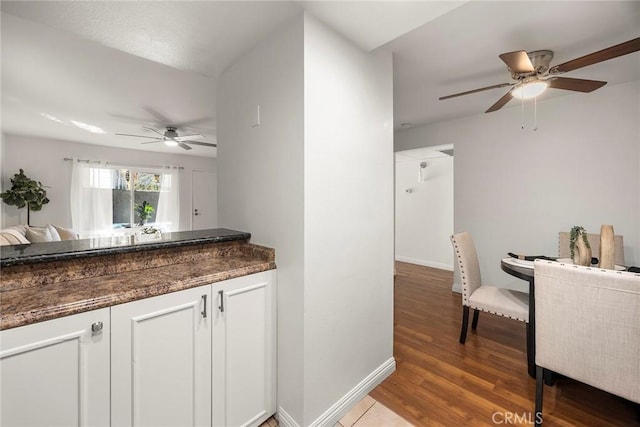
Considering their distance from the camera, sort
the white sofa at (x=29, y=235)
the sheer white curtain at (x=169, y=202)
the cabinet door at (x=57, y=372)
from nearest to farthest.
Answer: the cabinet door at (x=57, y=372) → the white sofa at (x=29, y=235) → the sheer white curtain at (x=169, y=202)

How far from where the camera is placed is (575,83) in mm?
1922

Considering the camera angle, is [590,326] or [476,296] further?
[476,296]

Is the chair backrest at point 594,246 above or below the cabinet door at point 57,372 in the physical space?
above

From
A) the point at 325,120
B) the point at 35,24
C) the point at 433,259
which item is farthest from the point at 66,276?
the point at 433,259

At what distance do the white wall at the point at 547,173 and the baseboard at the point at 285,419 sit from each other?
3.05 meters

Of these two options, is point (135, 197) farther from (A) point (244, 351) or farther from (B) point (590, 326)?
(B) point (590, 326)

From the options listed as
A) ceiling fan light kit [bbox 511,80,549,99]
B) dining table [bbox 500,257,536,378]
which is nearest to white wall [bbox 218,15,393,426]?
dining table [bbox 500,257,536,378]

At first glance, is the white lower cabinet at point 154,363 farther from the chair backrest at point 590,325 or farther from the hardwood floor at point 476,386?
the chair backrest at point 590,325

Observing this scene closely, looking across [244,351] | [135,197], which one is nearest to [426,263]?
[244,351]

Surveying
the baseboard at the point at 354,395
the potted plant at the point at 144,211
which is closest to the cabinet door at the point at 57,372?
the baseboard at the point at 354,395

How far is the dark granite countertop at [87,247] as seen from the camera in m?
1.10

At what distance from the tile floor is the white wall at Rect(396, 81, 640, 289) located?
254cm

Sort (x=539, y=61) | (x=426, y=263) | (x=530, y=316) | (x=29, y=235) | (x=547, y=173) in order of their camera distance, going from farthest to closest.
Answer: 1. (x=426, y=263)
2. (x=29, y=235)
3. (x=547, y=173)
4. (x=539, y=61)
5. (x=530, y=316)

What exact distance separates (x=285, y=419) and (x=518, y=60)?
2.53 meters
